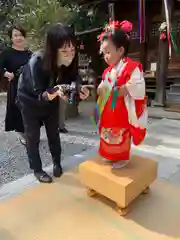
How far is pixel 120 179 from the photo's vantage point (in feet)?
5.74

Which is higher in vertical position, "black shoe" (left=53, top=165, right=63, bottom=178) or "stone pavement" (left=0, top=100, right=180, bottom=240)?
"black shoe" (left=53, top=165, right=63, bottom=178)

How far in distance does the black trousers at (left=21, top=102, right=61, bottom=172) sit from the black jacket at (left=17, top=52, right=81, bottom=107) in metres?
0.07

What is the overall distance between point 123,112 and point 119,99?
11cm

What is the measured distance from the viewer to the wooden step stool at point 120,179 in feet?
5.68

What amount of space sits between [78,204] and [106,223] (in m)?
0.30

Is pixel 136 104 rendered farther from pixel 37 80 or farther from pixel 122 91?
pixel 37 80

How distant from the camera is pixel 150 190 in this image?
2145 mm

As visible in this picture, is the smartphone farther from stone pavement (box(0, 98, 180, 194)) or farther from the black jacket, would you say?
stone pavement (box(0, 98, 180, 194))

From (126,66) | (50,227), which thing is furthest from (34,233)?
(126,66)

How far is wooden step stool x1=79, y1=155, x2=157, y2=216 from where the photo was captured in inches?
68.1

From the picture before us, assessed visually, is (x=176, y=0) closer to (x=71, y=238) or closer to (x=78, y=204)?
(x=78, y=204)

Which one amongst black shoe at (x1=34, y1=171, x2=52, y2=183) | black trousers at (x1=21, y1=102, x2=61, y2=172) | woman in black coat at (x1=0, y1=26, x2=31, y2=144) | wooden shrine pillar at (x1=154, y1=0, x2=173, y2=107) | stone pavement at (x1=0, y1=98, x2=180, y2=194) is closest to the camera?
black trousers at (x1=21, y1=102, x2=61, y2=172)

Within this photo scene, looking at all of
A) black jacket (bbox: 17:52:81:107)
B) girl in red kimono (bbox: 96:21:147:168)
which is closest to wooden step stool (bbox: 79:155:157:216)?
girl in red kimono (bbox: 96:21:147:168)

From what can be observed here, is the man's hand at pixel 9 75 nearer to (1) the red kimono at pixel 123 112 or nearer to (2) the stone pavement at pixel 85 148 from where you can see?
(2) the stone pavement at pixel 85 148
